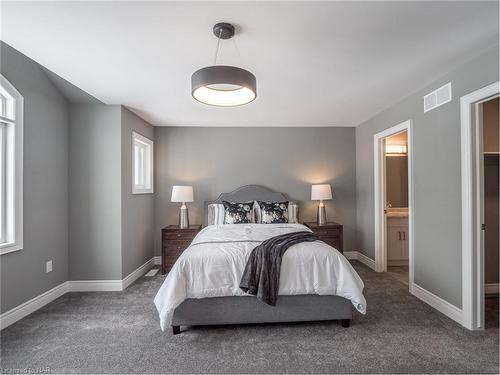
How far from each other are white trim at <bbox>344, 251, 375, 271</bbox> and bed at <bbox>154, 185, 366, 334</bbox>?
2.10m

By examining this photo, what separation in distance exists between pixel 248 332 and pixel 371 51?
2.67 metres

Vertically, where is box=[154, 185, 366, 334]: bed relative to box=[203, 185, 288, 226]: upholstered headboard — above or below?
below

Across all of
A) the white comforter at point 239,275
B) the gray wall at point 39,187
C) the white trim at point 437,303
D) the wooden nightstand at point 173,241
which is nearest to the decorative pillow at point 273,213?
the wooden nightstand at point 173,241

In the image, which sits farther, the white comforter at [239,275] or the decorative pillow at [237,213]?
the decorative pillow at [237,213]

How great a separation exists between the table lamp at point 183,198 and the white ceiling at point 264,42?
1576mm

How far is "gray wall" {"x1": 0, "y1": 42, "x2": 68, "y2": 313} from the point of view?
2.65 m

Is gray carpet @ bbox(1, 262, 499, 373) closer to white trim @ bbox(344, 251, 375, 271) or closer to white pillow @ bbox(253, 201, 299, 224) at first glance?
white trim @ bbox(344, 251, 375, 271)

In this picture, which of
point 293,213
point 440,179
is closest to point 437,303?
point 440,179

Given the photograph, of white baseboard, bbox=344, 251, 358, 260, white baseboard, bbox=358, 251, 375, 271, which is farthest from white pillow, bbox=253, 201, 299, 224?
white baseboard, bbox=358, 251, 375, 271

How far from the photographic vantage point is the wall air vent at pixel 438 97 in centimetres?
271

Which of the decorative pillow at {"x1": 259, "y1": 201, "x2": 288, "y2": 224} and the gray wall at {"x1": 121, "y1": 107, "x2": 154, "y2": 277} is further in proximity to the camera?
the decorative pillow at {"x1": 259, "y1": 201, "x2": 288, "y2": 224}

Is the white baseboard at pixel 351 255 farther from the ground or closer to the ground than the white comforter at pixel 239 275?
closer to the ground

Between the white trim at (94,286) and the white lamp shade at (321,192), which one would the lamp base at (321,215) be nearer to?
the white lamp shade at (321,192)

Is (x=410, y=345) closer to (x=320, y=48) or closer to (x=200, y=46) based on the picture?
(x=320, y=48)
